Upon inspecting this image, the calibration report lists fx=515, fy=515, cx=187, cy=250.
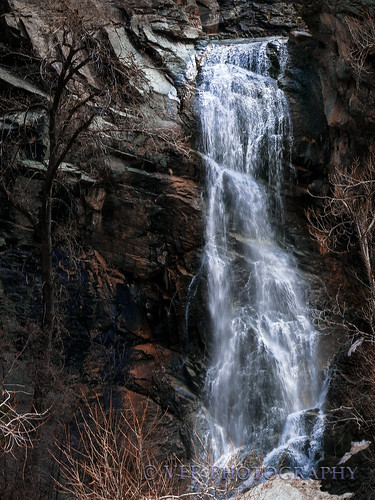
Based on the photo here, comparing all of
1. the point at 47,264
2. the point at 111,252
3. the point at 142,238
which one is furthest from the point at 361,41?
the point at 47,264

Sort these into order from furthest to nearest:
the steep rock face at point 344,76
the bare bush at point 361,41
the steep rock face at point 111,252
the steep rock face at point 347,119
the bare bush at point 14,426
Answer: the steep rock face at point 111,252 < the steep rock face at point 344,76 < the bare bush at point 361,41 < the steep rock face at point 347,119 < the bare bush at point 14,426

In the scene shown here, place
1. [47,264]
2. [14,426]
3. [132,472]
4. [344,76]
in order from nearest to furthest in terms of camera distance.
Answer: [14,426] < [132,472] < [47,264] < [344,76]

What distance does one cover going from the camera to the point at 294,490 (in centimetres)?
1074

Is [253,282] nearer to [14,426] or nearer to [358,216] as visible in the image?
[358,216]

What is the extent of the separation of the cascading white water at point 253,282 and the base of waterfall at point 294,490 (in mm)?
525

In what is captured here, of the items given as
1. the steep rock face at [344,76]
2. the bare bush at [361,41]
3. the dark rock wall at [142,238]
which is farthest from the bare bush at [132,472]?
the bare bush at [361,41]

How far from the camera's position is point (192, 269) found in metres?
13.9

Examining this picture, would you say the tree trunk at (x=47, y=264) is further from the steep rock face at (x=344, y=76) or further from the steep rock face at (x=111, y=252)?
the steep rock face at (x=344, y=76)

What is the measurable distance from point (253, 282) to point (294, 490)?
5.15m

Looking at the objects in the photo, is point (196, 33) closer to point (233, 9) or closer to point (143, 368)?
point (233, 9)

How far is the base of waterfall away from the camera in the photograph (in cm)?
1046

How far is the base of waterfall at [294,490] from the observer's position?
10.5 meters

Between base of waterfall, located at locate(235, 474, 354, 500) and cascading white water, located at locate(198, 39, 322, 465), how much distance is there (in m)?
0.52

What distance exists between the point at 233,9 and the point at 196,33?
407 centimetres
